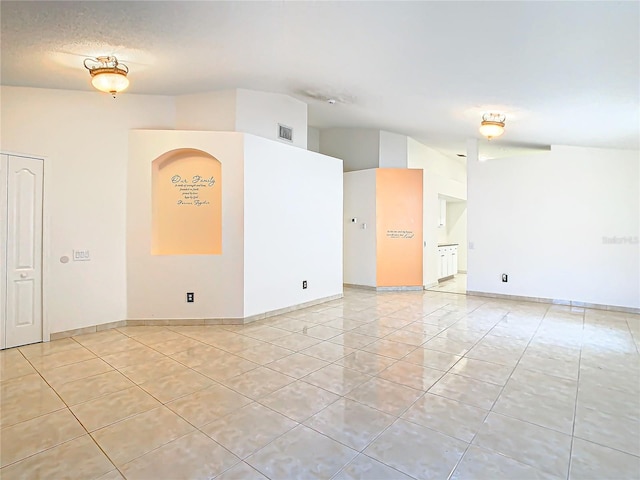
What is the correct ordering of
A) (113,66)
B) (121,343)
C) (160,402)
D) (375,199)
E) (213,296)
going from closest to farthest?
(160,402) < (113,66) < (121,343) < (213,296) < (375,199)

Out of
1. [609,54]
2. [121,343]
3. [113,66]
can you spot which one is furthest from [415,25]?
[121,343]

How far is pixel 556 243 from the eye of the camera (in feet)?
20.0

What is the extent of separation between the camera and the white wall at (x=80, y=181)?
4.05 meters

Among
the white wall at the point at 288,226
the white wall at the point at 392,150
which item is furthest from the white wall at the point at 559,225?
the white wall at the point at 288,226

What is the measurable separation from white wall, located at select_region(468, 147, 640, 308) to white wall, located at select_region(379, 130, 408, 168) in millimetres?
1488

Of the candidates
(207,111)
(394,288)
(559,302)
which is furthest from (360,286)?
(207,111)

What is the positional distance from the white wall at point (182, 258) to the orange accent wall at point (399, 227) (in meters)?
3.65

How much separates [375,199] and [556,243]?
3.42m

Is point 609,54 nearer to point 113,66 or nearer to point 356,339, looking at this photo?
point 356,339

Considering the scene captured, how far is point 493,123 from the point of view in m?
4.84

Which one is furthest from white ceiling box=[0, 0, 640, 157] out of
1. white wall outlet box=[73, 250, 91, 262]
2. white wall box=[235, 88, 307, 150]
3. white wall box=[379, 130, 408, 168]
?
white wall box=[379, 130, 408, 168]

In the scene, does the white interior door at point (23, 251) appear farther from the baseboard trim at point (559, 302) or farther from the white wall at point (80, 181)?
the baseboard trim at point (559, 302)

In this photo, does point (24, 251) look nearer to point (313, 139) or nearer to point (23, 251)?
point (23, 251)

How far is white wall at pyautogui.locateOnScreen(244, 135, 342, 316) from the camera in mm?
4859
